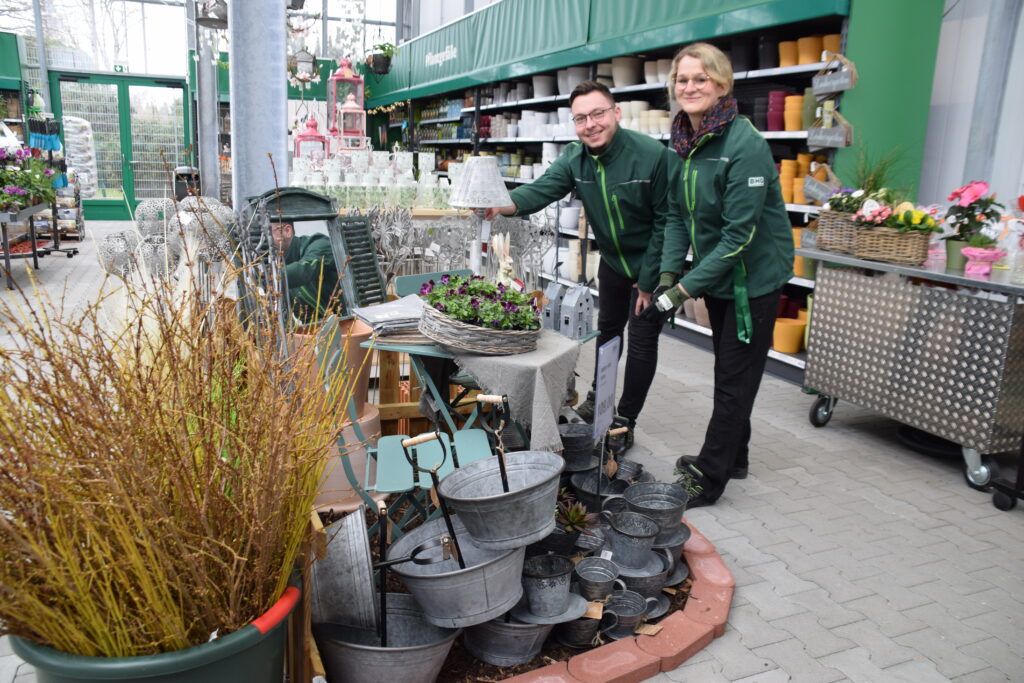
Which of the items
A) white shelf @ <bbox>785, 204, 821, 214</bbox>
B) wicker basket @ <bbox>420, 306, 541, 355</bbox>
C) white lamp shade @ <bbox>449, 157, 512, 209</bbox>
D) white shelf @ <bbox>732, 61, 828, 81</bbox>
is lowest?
wicker basket @ <bbox>420, 306, 541, 355</bbox>

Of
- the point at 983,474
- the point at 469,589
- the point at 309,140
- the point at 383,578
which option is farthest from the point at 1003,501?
the point at 309,140

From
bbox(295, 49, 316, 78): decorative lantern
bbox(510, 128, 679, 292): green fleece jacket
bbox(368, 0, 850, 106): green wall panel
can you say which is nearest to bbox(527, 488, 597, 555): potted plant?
bbox(510, 128, 679, 292): green fleece jacket

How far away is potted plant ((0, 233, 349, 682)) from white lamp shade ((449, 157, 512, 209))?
1.92 metres

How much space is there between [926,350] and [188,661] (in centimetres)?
375

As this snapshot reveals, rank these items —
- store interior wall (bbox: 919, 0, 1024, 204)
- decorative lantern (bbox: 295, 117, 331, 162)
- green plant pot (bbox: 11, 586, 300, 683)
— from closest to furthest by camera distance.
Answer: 1. green plant pot (bbox: 11, 586, 300, 683)
2. store interior wall (bbox: 919, 0, 1024, 204)
3. decorative lantern (bbox: 295, 117, 331, 162)

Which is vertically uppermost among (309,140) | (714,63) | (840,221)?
(714,63)

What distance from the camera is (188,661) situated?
1507 millimetres

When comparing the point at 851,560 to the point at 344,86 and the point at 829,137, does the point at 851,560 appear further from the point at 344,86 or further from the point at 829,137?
the point at 344,86

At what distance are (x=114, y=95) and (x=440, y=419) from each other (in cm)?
1718

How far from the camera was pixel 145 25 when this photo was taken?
18.2m

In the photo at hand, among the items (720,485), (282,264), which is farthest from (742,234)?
(282,264)

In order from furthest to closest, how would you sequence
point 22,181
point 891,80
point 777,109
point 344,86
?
point 344,86 → point 22,181 → point 777,109 → point 891,80

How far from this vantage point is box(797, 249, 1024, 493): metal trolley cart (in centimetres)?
372

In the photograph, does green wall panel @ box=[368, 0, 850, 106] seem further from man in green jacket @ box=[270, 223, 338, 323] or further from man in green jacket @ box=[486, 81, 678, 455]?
man in green jacket @ box=[270, 223, 338, 323]
